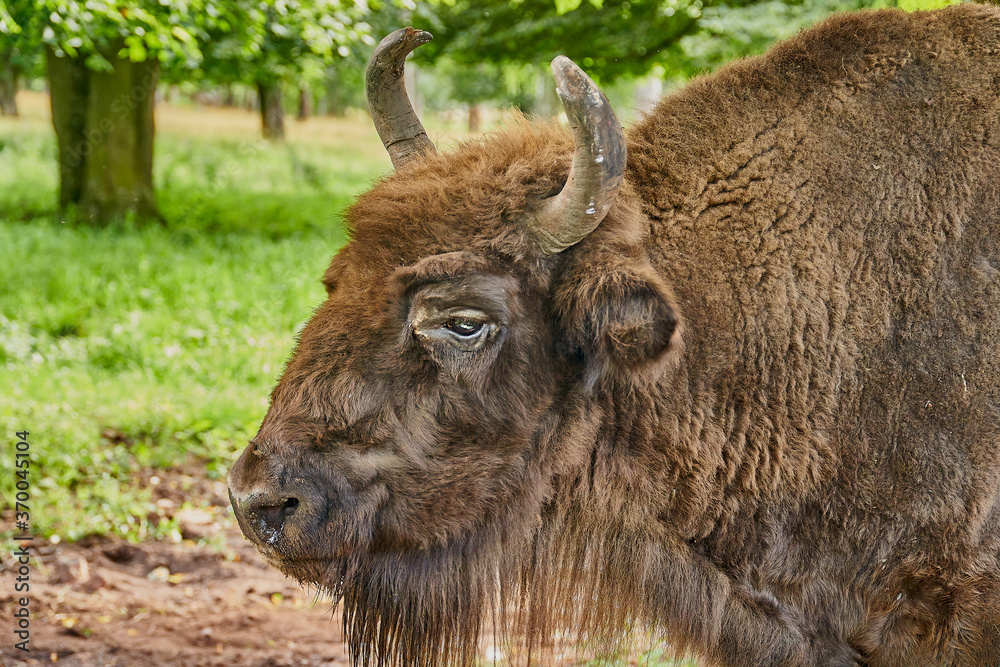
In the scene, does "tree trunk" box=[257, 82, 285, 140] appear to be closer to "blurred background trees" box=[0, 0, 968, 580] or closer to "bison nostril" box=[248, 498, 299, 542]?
"blurred background trees" box=[0, 0, 968, 580]

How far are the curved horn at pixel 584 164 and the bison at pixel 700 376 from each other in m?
0.02

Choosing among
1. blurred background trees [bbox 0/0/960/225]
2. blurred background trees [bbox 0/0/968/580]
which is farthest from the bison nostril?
blurred background trees [bbox 0/0/960/225]

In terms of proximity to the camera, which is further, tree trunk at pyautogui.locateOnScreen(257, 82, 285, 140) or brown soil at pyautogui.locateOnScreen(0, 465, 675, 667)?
tree trunk at pyautogui.locateOnScreen(257, 82, 285, 140)

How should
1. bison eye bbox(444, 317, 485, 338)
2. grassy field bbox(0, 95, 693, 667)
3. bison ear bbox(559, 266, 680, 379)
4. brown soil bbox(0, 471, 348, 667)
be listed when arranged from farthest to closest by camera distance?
grassy field bbox(0, 95, 693, 667), brown soil bbox(0, 471, 348, 667), bison eye bbox(444, 317, 485, 338), bison ear bbox(559, 266, 680, 379)

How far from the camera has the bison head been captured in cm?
270

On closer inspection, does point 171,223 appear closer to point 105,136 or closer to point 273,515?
point 105,136

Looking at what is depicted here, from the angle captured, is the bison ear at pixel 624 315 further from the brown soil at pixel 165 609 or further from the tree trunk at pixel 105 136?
the tree trunk at pixel 105 136

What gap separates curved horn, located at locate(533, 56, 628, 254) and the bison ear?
0.15 m

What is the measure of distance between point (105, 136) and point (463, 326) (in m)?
12.7

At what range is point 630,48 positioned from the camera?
10484 millimetres

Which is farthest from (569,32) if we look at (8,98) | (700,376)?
(8,98)

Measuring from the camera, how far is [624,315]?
265 centimetres

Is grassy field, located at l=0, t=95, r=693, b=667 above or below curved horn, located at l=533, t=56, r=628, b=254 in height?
below

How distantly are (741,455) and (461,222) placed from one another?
1.22 meters
